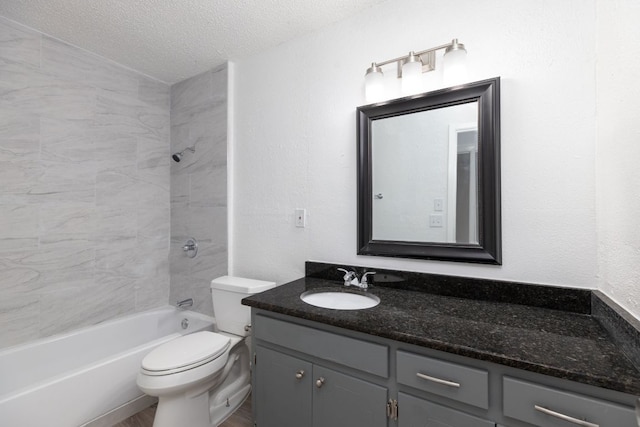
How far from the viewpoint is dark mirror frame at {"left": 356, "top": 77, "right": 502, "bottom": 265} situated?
4.19 feet

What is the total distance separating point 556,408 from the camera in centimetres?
75

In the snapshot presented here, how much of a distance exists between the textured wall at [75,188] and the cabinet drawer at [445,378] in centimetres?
222

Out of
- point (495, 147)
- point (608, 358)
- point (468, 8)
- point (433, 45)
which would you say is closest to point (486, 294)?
point (608, 358)

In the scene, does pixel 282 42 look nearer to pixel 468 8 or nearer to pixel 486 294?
pixel 468 8

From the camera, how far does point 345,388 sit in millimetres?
1092

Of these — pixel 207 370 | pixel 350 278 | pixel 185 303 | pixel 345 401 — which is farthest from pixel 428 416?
pixel 185 303

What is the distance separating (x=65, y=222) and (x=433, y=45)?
2.49 meters

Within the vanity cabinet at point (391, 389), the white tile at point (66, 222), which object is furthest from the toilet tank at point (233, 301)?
the white tile at point (66, 222)

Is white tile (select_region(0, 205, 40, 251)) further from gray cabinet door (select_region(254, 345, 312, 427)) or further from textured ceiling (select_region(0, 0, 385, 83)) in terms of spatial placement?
gray cabinet door (select_region(254, 345, 312, 427))

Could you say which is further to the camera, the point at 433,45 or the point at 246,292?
the point at 246,292

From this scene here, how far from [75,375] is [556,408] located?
81.6 inches

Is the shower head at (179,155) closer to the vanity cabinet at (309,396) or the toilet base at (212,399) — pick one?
the toilet base at (212,399)

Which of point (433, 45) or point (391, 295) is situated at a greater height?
point (433, 45)

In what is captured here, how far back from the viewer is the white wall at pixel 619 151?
2.82ft
